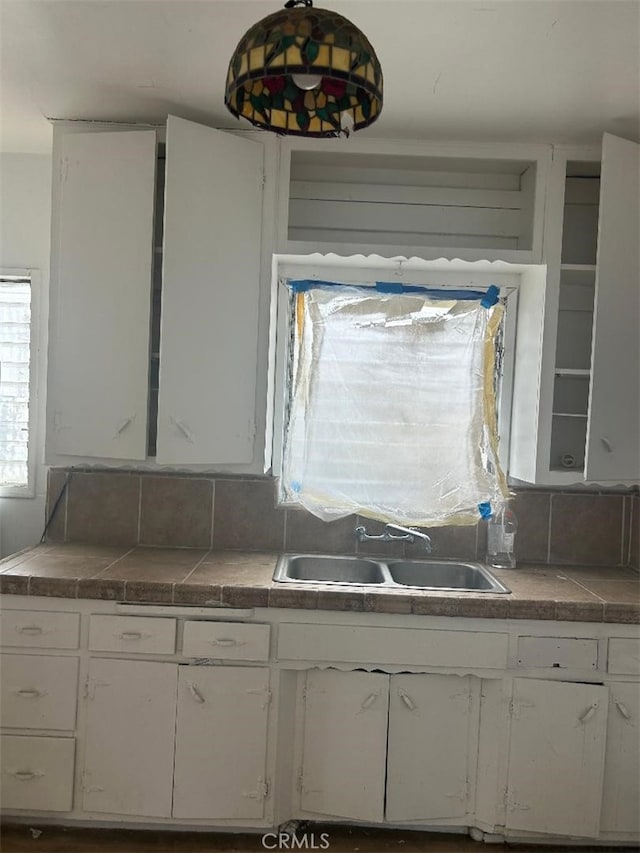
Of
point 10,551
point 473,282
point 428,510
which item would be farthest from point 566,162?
point 10,551

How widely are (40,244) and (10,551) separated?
1317 millimetres

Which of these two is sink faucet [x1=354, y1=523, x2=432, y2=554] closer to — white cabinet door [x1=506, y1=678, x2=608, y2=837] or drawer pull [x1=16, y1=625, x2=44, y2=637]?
white cabinet door [x1=506, y1=678, x2=608, y2=837]

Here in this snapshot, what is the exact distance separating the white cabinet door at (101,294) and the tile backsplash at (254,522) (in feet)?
1.11

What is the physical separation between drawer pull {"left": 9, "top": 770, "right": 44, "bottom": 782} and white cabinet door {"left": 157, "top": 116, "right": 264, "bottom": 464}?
3.61 ft

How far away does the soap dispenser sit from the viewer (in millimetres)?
2578

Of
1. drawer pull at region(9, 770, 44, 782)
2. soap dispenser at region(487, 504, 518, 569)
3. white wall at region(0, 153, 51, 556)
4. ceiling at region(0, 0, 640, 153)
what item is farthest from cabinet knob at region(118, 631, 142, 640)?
ceiling at region(0, 0, 640, 153)

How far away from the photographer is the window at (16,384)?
2.76 m

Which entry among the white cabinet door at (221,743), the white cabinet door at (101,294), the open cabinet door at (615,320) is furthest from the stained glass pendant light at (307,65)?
the white cabinet door at (221,743)

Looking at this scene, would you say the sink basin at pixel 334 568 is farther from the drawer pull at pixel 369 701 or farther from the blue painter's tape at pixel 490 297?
the blue painter's tape at pixel 490 297

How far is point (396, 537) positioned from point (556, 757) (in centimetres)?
92

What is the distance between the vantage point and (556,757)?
6.86 ft

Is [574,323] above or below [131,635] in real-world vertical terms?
above

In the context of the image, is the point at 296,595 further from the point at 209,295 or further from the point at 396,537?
the point at 209,295

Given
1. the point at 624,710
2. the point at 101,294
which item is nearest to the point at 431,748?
the point at 624,710
